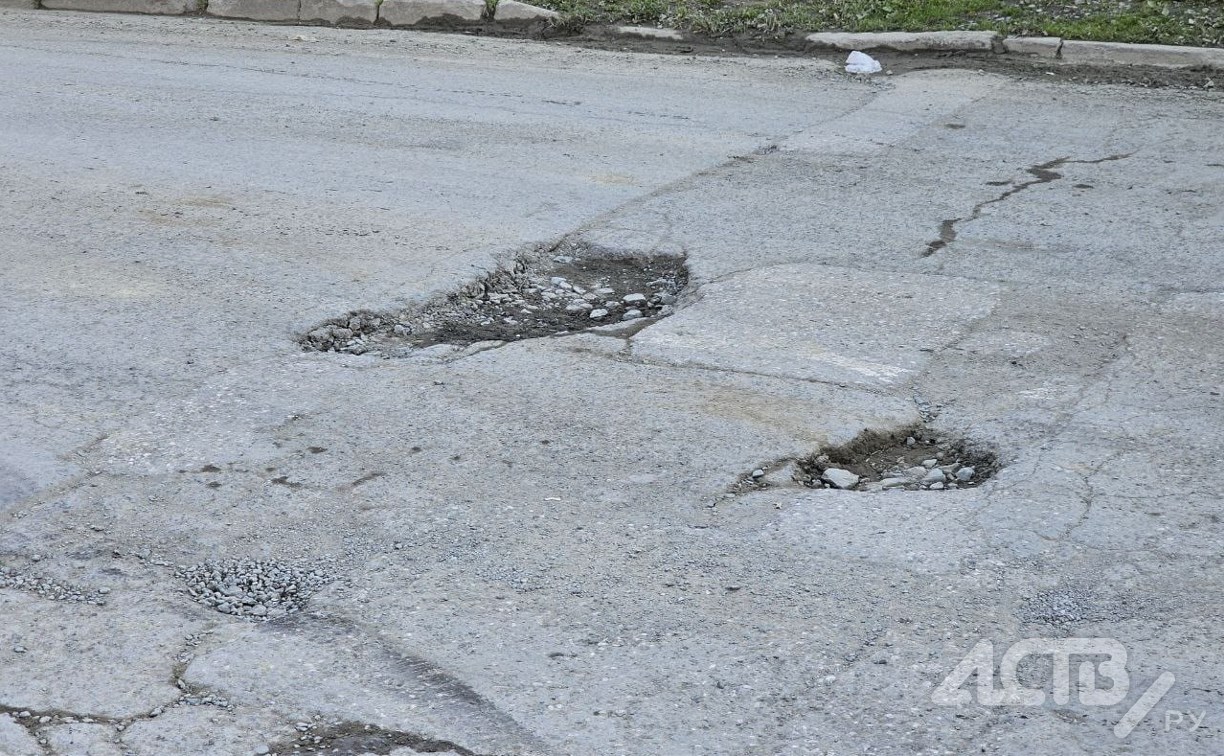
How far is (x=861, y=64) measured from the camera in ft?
34.6

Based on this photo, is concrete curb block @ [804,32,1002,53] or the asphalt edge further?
concrete curb block @ [804,32,1002,53]

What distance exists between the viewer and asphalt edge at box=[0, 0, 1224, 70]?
1016 centimetres

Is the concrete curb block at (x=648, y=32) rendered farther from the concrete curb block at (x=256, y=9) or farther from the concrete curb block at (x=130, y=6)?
the concrete curb block at (x=130, y=6)

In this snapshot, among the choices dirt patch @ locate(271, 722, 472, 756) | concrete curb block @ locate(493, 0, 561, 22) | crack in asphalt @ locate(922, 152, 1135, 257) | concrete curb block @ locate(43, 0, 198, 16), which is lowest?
dirt patch @ locate(271, 722, 472, 756)

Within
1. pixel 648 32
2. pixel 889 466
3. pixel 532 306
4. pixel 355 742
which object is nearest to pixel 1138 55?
pixel 648 32

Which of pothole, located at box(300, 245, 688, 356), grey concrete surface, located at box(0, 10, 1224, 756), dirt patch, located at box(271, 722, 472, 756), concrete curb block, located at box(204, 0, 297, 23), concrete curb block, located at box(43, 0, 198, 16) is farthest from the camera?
concrete curb block, located at box(43, 0, 198, 16)

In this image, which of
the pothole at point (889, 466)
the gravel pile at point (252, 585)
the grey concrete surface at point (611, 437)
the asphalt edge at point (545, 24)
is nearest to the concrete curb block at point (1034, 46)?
the asphalt edge at point (545, 24)

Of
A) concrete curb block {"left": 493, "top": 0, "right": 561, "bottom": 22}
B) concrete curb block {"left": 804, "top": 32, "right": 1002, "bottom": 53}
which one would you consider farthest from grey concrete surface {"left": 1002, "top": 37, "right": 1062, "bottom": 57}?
concrete curb block {"left": 493, "top": 0, "right": 561, "bottom": 22}

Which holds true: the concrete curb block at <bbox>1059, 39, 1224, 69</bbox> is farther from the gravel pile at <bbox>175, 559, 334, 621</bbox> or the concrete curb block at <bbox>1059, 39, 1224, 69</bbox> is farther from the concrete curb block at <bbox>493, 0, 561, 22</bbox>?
the gravel pile at <bbox>175, 559, 334, 621</bbox>

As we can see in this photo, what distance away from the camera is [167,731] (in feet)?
10.1

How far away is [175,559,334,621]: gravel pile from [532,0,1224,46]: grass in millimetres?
8832

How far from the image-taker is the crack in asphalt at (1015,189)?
6508 mm

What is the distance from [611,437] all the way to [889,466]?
0.97 meters

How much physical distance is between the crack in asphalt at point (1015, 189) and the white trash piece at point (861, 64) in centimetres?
289
